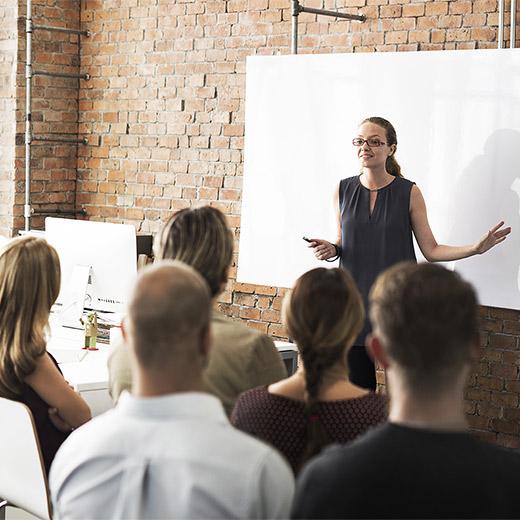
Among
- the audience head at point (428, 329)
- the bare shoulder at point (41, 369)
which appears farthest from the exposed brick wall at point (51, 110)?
the audience head at point (428, 329)

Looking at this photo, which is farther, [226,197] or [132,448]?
[226,197]

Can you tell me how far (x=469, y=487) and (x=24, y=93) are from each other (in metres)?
5.81

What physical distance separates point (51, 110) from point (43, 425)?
4207 millimetres

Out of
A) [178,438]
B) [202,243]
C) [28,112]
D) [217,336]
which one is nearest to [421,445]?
[178,438]

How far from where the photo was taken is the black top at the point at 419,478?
1.48 m

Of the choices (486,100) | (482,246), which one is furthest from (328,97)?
(482,246)

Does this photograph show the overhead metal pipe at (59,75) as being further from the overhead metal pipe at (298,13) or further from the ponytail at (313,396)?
the ponytail at (313,396)

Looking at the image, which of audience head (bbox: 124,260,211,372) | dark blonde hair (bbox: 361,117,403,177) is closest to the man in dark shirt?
audience head (bbox: 124,260,211,372)

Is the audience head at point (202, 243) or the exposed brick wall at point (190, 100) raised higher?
the exposed brick wall at point (190, 100)

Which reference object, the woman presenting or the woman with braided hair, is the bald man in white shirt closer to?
the woman with braided hair

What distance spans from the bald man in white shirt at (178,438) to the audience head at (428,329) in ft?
0.98

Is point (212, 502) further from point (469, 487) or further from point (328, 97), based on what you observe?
point (328, 97)

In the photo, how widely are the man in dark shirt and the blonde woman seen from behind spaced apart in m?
1.60

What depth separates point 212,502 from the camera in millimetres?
1695
